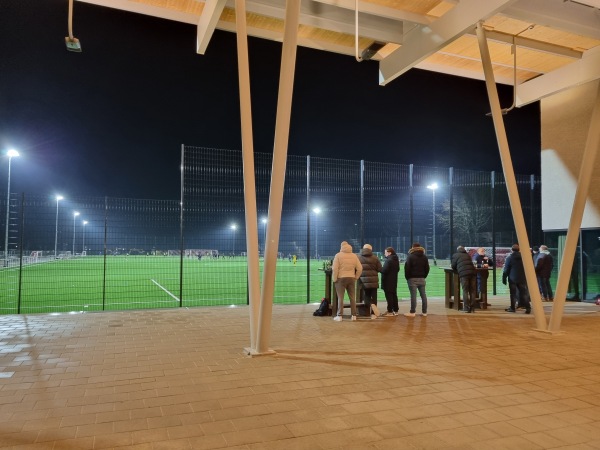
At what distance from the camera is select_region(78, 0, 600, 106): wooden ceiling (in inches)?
335

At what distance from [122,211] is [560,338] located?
35.1ft

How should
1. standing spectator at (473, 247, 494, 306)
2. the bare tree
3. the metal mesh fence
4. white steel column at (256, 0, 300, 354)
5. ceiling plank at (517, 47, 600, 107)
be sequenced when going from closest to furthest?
1. white steel column at (256, 0, 300, 354)
2. ceiling plank at (517, 47, 600, 107)
3. standing spectator at (473, 247, 494, 306)
4. the metal mesh fence
5. the bare tree

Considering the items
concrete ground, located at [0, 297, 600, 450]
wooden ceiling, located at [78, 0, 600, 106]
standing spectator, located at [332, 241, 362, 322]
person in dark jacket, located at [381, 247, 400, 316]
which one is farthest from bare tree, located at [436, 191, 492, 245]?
concrete ground, located at [0, 297, 600, 450]

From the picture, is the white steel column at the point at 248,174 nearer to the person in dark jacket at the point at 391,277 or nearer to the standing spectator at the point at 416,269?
the person in dark jacket at the point at 391,277

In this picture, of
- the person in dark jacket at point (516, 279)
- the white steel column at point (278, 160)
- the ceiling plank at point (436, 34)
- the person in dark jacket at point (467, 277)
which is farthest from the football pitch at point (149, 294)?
the ceiling plank at point (436, 34)

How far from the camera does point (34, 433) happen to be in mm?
3689

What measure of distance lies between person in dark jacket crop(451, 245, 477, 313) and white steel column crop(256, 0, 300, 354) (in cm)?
566

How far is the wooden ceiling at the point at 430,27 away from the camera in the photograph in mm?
8500

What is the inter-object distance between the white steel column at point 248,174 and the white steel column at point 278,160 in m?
0.35

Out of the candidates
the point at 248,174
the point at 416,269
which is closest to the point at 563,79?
the point at 416,269

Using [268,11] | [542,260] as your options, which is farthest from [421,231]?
[268,11]

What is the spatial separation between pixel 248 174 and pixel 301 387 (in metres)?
3.25

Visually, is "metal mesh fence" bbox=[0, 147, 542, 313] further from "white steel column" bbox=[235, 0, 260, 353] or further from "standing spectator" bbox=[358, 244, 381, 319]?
"white steel column" bbox=[235, 0, 260, 353]

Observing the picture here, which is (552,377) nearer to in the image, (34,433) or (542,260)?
(34,433)
